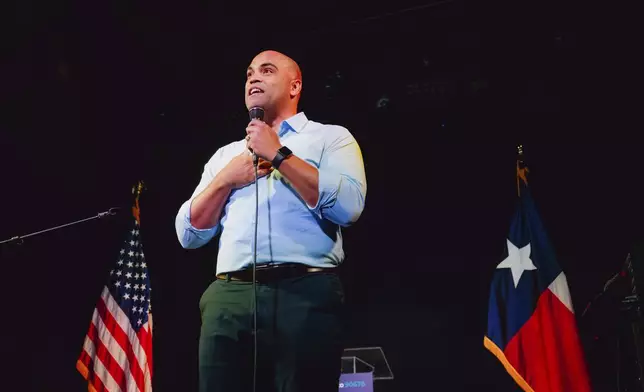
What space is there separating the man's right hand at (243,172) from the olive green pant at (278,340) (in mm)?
323

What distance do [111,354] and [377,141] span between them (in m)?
3.01

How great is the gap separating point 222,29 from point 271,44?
459 millimetres

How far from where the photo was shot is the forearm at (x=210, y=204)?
6.02 feet

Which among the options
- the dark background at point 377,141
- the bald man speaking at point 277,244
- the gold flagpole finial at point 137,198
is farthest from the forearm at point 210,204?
the gold flagpole finial at point 137,198

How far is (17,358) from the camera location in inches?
202

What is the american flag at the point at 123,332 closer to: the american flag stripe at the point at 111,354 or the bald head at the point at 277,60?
the american flag stripe at the point at 111,354

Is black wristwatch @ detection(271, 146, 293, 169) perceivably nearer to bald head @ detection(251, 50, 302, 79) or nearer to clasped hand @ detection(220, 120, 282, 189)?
clasped hand @ detection(220, 120, 282, 189)

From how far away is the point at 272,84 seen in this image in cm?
202

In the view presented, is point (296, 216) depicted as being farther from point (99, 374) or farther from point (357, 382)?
point (99, 374)

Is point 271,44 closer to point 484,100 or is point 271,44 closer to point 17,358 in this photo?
point 484,100

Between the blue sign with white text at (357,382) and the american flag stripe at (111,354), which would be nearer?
the blue sign with white text at (357,382)

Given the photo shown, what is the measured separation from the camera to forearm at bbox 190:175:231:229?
72.2 inches

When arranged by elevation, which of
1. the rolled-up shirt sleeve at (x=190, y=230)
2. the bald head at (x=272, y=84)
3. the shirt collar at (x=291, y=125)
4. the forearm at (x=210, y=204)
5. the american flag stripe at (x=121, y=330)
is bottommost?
the american flag stripe at (x=121, y=330)

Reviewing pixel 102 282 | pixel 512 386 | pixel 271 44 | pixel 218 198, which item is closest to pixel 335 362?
pixel 218 198
